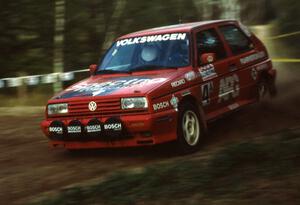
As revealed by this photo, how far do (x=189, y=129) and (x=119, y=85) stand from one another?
3.63 ft

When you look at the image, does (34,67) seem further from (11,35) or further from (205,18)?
(205,18)

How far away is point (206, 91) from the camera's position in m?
8.62

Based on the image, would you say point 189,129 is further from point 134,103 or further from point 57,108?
point 57,108

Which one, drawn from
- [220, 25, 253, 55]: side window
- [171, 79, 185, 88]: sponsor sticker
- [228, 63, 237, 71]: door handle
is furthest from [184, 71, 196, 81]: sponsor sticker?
[220, 25, 253, 55]: side window

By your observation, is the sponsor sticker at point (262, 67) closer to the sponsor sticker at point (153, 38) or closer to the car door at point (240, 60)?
the car door at point (240, 60)

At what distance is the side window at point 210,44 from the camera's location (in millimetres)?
8984

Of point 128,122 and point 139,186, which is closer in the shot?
point 139,186

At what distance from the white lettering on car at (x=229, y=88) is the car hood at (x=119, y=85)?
3.77 ft

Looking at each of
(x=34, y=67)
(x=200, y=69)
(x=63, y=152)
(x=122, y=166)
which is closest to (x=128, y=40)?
(x=200, y=69)

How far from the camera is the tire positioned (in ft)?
25.6

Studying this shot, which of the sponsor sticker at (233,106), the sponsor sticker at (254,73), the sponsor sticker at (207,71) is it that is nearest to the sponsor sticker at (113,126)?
the sponsor sticker at (207,71)

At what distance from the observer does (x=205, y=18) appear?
21656 mm

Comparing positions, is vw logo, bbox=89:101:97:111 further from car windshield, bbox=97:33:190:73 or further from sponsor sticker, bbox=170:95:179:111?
car windshield, bbox=97:33:190:73

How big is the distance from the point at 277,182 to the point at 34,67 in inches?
553
